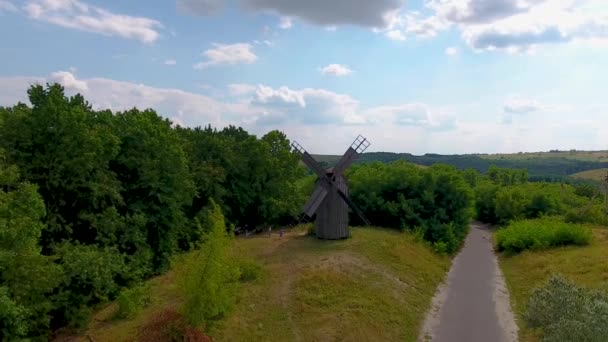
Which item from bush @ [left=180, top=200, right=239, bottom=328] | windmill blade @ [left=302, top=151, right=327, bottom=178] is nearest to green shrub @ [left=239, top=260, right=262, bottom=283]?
bush @ [left=180, top=200, right=239, bottom=328]

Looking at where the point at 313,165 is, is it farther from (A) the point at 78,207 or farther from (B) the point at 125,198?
(A) the point at 78,207

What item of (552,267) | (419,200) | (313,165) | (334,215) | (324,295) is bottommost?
(552,267)

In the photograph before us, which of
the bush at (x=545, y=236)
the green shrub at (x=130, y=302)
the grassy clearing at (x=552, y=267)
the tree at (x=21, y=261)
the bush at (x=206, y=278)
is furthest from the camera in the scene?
the bush at (x=545, y=236)

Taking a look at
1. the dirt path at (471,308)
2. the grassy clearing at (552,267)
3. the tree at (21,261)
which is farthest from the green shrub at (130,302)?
the grassy clearing at (552,267)

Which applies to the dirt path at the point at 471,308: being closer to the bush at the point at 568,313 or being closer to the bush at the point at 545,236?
the bush at the point at 545,236

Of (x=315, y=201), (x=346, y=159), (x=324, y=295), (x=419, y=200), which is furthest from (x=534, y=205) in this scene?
(x=324, y=295)

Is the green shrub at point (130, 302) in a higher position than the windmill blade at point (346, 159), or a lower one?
lower

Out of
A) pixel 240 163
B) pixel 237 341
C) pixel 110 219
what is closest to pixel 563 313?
pixel 237 341
